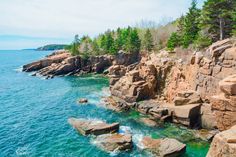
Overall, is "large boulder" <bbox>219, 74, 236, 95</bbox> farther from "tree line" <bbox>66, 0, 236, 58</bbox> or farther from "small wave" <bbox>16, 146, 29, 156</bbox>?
"small wave" <bbox>16, 146, 29, 156</bbox>

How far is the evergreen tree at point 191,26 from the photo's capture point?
61938 millimetres

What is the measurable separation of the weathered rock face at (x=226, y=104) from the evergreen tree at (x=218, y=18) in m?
25.4

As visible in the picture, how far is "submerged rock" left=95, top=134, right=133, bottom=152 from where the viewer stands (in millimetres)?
32188

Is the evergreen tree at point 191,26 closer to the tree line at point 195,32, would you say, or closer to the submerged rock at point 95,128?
the tree line at point 195,32

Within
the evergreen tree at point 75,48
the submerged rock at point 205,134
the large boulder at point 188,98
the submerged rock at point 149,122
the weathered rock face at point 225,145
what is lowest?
the submerged rock at point 205,134

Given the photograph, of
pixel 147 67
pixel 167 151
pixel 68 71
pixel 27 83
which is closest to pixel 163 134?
pixel 167 151

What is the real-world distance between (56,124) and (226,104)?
2805 cm

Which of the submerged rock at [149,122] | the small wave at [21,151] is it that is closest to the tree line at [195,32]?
the submerged rock at [149,122]

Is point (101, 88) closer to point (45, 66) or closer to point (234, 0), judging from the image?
point (234, 0)

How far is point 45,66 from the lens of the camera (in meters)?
112

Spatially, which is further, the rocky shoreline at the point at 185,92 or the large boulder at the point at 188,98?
the large boulder at the point at 188,98

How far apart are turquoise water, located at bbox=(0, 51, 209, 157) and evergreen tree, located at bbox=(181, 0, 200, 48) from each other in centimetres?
2484

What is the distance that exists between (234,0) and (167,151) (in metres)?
35.0

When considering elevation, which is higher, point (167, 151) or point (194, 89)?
point (194, 89)
